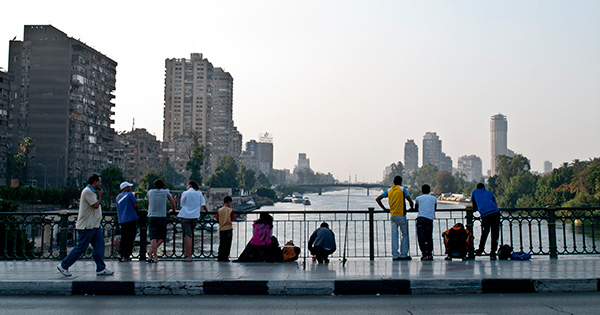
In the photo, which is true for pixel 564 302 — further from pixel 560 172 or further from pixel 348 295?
pixel 560 172

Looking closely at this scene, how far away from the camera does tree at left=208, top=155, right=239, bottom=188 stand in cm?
14466

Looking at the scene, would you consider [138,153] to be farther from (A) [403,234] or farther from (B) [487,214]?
(B) [487,214]

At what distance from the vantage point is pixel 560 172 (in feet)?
364

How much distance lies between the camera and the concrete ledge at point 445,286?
917 cm

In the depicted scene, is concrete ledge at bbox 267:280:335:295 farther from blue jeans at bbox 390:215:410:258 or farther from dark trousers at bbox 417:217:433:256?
dark trousers at bbox 417:217:433:256

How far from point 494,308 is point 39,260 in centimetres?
1065

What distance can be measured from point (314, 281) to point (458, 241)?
4.87 m

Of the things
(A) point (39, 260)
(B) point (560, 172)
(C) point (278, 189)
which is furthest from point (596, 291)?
(C) point (278, 189)

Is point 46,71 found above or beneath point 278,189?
above

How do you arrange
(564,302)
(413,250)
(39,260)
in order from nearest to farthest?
(564,302) < (39,260) < (413,250)

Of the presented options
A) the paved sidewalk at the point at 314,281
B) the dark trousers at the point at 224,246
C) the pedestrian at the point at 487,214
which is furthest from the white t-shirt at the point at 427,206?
the dark trousers at the point at 224,246

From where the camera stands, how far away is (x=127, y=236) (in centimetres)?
1275

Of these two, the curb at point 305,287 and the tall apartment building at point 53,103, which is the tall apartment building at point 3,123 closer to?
the tall apartment building at point 53,103

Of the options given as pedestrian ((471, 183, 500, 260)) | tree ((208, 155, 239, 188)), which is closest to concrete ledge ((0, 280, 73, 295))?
pedestrian ((471, 183, 500, 260))
